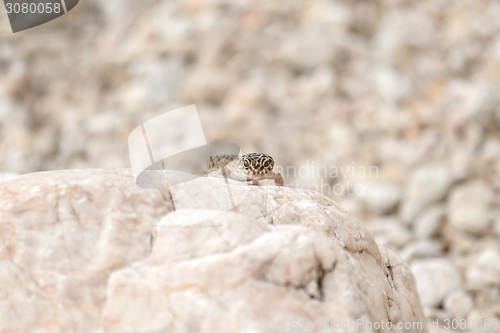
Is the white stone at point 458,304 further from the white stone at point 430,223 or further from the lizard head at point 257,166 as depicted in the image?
the lizard head at point 257,166

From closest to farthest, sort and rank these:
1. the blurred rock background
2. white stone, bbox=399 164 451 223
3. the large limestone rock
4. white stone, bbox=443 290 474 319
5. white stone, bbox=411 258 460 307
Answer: the large limestone rock, white stone, bbox=443 290 474 319, white stone, bbox=411 258 460 307, white stone, bbox=399 164 451 223, the blurred rock background

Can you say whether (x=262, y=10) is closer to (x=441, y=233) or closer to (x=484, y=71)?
(x=484, y=71)

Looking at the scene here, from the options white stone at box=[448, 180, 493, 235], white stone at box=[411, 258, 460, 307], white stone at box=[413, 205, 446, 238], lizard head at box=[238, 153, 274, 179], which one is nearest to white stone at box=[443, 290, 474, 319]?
white stone at box=[411, 258, 460, 307]

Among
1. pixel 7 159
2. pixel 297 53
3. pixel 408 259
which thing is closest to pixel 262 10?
pixel 297 53

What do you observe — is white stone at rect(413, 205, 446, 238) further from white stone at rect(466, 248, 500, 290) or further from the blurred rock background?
white stone at rect(466, 248, 500, 290)

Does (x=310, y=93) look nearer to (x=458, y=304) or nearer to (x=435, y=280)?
(x=435, y=280)

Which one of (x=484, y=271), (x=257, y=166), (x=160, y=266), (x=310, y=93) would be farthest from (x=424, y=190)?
(x=160, y=266)

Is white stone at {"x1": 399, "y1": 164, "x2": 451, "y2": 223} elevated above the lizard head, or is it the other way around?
the lizard head
